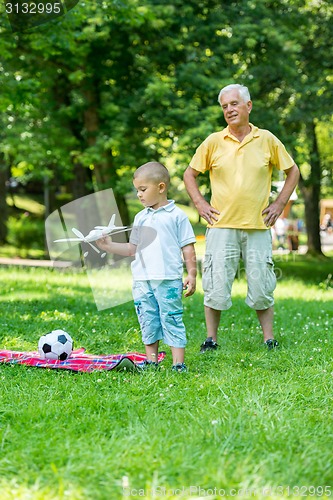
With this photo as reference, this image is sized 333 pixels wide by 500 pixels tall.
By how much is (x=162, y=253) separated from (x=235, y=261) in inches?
40.2

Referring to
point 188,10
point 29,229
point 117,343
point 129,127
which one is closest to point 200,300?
point 117,343

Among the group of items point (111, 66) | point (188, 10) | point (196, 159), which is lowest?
point (196, 159)

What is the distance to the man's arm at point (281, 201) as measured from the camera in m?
5.62

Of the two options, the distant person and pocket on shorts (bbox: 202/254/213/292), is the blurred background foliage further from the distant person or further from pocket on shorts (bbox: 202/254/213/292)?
pocket on shorts (bbox: 202/254/213/292)

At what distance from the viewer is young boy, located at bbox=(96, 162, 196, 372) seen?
4922 millimetres

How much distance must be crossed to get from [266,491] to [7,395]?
198 centimetres

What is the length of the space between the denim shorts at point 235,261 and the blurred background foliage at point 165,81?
7.16 m

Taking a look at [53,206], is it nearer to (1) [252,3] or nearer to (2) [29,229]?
(2) [29,229]

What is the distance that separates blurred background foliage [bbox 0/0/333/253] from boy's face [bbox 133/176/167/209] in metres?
7.80

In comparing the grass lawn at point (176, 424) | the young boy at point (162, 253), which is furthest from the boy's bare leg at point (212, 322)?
the young boy at point (162, 253)

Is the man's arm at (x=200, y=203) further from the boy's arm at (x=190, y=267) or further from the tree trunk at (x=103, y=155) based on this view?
the tree trunk at (x=103, y=155)

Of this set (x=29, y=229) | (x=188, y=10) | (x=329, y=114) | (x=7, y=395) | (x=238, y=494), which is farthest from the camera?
(x=29, y=229)

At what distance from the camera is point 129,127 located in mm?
14141

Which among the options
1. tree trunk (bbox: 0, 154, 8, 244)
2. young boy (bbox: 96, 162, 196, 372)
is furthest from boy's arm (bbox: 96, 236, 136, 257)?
tree trunk (bbox: 0, 154, 8, 244)
